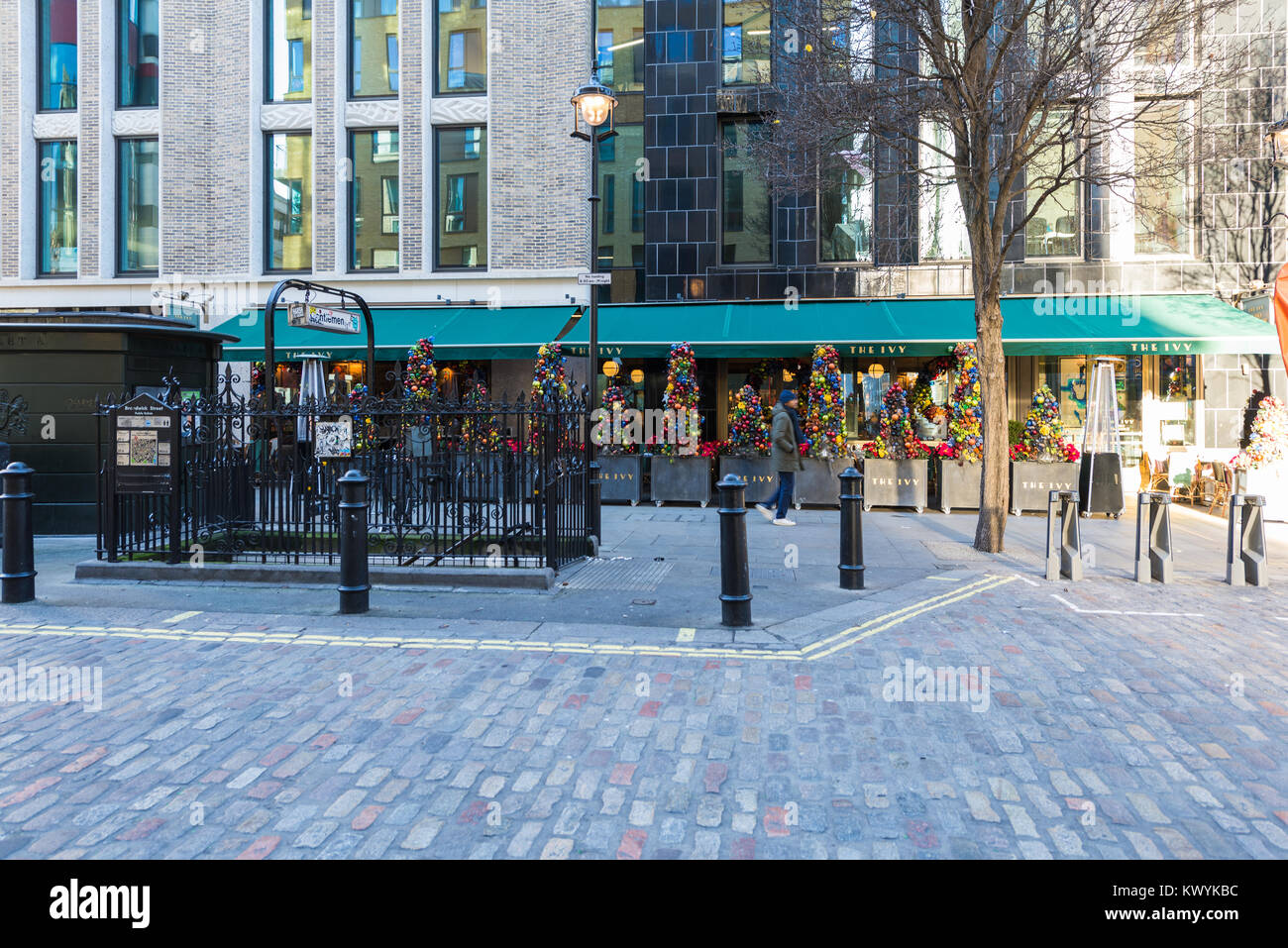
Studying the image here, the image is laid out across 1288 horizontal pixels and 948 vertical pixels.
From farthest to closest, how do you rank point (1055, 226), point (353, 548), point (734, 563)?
point (1055, 226) → point (353, 548) → point (734, 563)

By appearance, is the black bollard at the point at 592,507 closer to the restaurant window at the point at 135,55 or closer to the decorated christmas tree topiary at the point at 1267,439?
the decorated christmas tree topiary at the point at 1267,439

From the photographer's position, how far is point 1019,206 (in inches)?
685

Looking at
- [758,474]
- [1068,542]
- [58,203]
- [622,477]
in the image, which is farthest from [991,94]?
[58,203]

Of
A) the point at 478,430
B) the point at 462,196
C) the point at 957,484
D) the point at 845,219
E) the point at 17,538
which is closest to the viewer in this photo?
the point at 17,538

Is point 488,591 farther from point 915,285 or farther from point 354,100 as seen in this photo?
point 354,100

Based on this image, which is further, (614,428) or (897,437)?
(614,428)

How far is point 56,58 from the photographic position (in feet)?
70.0

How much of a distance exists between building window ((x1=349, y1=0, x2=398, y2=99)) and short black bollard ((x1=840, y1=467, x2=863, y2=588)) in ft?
54.5

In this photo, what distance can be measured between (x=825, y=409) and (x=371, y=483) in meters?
9.01

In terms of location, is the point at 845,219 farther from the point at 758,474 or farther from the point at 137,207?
the point at 137,207

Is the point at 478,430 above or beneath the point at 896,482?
above

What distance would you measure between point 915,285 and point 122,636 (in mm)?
15438

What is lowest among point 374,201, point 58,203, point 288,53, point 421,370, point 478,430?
point 478,430
